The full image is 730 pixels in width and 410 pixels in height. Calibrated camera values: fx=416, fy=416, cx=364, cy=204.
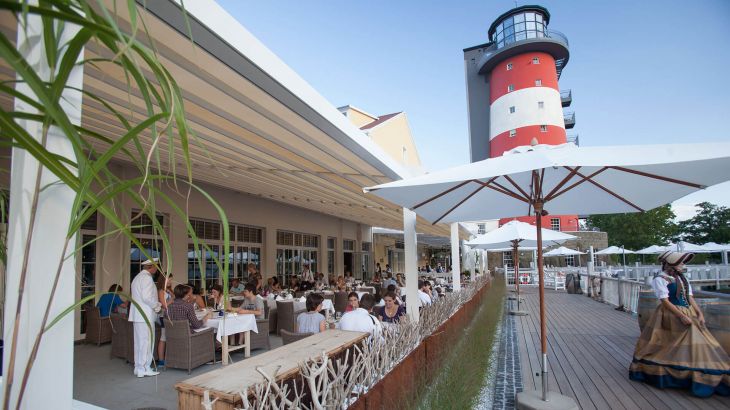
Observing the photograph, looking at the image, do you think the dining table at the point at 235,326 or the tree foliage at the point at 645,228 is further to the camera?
the tree foliage at the point at 645,228

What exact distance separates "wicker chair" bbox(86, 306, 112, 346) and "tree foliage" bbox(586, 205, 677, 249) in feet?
150

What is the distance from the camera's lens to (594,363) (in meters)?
5.60

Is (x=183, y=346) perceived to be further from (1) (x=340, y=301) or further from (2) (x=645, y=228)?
(2) (x=645, y=228)

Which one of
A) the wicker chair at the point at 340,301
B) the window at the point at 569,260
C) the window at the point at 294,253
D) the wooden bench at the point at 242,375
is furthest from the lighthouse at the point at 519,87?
the wooden bench at the point at 242,375

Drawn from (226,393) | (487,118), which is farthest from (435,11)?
(226,393)

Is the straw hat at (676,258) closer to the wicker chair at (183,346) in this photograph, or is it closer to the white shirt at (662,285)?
the white shirt at (662,285)

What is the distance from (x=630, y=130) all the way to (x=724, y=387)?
49.0 m

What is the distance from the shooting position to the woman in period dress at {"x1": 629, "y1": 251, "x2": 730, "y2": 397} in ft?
13.8

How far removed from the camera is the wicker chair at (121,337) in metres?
5.82

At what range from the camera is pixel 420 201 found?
14.9ft

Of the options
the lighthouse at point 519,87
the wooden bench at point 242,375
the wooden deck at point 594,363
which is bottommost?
the wooden deck at point 594,363

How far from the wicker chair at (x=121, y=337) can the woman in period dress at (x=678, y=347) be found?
6489mm

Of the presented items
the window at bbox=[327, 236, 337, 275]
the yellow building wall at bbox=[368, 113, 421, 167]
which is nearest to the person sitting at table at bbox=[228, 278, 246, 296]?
the window at bbox=[327, 236, 337, 275]

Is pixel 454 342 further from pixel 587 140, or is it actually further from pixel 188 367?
pixel 587 140
